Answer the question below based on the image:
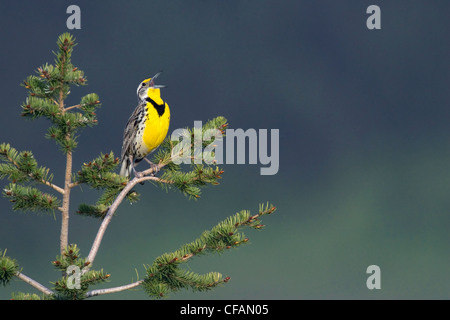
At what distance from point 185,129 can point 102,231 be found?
2.70 ft

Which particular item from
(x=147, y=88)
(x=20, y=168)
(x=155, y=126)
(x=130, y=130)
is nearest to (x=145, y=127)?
(x=155, y=126)

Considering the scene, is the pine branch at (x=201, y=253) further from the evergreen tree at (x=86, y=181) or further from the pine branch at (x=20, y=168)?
the pine branch at (x=20, y=168)

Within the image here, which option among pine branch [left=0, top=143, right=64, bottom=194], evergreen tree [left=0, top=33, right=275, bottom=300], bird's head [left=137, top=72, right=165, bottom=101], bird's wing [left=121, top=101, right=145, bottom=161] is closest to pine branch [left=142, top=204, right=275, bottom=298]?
evergreen tree [left=0, top=33, right=275, bottom=300]

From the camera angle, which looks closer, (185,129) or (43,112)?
(43,112)

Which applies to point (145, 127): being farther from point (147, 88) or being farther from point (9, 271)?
point (9, 271)

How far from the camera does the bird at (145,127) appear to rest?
4574mm

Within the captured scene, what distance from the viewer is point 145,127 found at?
4605 mm

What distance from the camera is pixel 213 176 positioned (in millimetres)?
3744

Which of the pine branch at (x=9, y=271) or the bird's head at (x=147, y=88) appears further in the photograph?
the bird's head at (x=147, y=88)

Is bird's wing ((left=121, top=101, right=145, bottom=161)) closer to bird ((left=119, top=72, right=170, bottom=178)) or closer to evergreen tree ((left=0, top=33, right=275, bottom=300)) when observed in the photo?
bird ((left=119, top=72, right=170, bottom=178))

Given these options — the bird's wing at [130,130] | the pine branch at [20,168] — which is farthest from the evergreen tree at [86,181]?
the bird's wing at [130,130]

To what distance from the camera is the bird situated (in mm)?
4574
